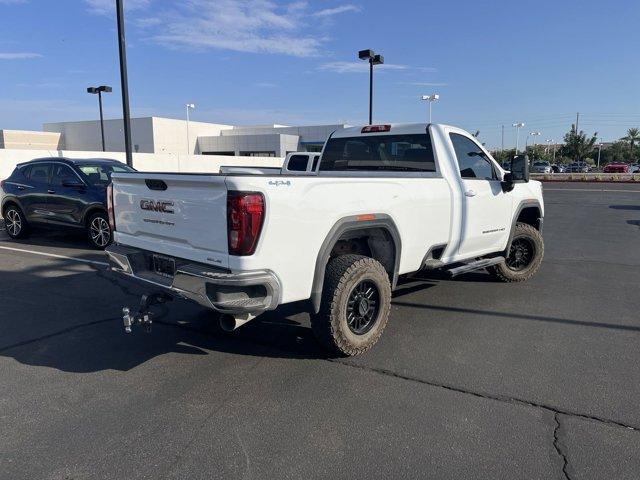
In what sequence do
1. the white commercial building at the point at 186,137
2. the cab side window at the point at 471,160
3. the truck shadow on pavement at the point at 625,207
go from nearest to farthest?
the cab side window at the point at 471,160 < the truck shadow on pavement at the point at 625,207 < the white commercial building at the point at 186,137

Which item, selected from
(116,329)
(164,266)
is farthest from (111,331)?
(164,266)

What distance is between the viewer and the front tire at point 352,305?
3.97 meters

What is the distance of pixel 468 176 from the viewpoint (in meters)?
5.64

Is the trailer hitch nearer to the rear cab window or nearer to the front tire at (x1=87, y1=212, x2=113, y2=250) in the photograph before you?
the rear cab window

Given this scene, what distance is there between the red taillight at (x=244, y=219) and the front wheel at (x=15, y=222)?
28.5ft

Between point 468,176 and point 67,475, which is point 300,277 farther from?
point 468,176

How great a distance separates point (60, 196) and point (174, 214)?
6.80 m

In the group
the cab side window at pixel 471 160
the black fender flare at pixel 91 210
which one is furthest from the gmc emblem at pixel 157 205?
the black fender flare at pixel 91 210

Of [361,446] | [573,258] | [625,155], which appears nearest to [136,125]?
→ [573,258]

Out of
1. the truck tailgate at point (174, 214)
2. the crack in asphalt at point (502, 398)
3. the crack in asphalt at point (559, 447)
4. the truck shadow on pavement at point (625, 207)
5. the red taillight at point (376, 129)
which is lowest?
the crack in asphalt at point (559, 447)

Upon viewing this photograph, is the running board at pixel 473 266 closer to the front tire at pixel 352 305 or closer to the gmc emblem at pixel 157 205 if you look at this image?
the front tire at pixel 352 305

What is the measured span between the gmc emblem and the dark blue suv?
5135 millimetres

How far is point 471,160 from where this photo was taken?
5.80m

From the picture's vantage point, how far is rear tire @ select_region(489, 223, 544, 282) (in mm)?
6781
